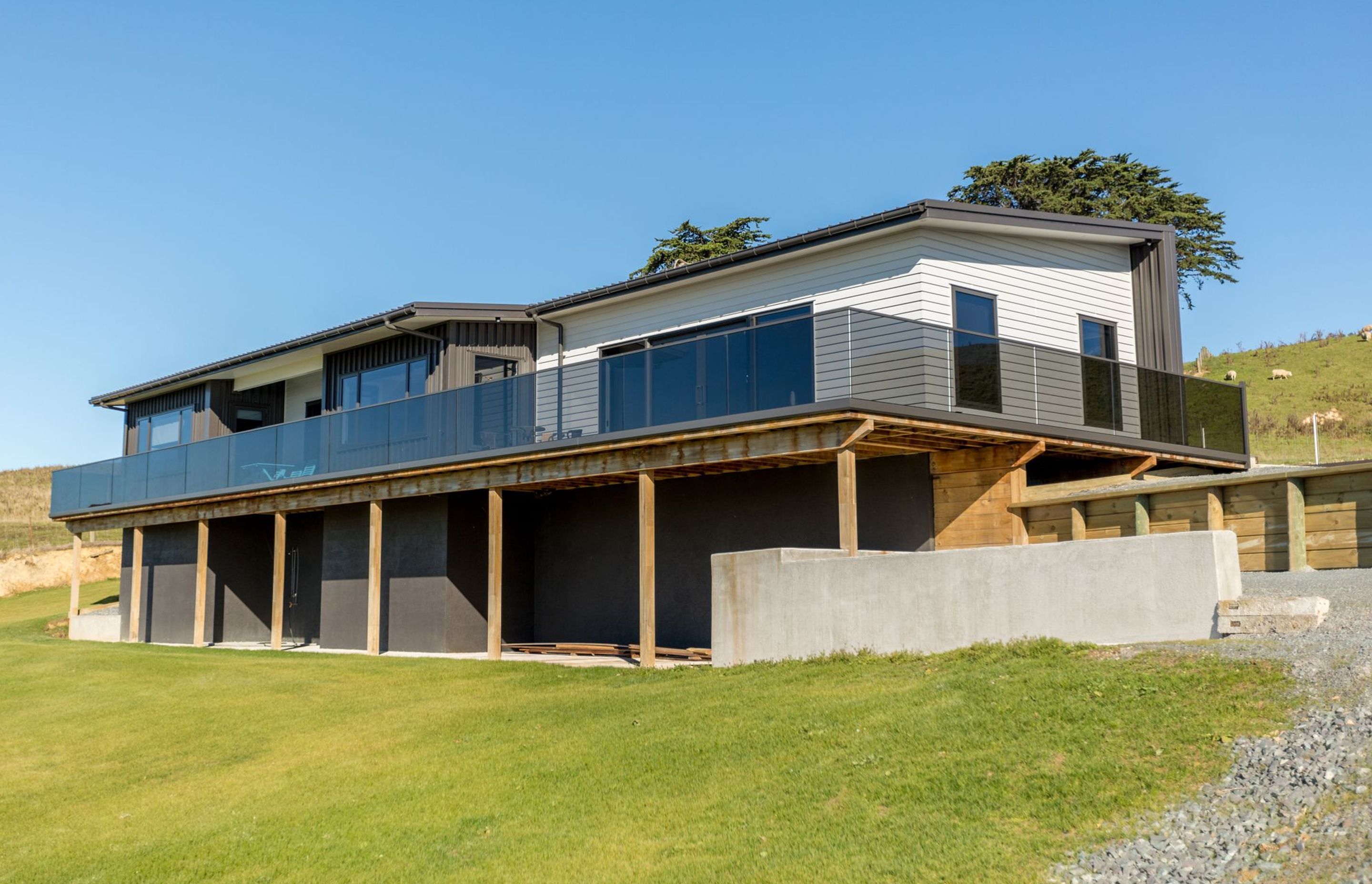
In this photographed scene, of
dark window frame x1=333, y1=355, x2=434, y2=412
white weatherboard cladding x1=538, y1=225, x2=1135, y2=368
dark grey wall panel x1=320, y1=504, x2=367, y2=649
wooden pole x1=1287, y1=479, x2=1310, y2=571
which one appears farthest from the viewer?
dark grey wall panel x1=320, y1=504, x2=367, y2=649

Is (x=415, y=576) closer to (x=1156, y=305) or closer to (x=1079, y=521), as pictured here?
(x=1079, y=521)

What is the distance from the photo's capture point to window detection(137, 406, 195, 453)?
30.5 m

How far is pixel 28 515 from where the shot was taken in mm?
60906

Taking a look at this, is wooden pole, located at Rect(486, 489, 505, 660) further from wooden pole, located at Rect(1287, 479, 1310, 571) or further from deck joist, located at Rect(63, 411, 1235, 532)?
wooden pole, located at Rect(1287, 479, 1310, 571)

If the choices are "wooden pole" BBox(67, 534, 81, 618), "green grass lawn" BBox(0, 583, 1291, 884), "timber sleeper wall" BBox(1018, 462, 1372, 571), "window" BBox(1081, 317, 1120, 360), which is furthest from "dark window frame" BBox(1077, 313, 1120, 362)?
"wooden pole" BBox(67, 534, 81, 618)

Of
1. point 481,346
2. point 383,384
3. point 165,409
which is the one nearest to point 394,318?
point 481,346

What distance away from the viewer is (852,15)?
87.1ft

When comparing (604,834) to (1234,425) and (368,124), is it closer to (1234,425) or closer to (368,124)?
(1234,425)

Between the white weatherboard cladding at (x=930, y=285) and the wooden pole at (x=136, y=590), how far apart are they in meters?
15.2

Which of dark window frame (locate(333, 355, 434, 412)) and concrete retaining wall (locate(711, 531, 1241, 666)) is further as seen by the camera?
dark window frame (locate(333, 355, 434, 412))

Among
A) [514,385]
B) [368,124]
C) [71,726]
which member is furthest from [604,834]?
[368,124]

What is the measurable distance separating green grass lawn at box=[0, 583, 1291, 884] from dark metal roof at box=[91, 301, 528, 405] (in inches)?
373

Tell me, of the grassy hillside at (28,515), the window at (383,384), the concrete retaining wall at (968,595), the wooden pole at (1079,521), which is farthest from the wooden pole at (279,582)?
the grassy hillside at (28,515)

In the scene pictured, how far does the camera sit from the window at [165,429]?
30.5 metres
